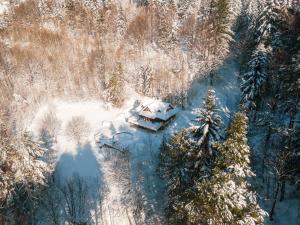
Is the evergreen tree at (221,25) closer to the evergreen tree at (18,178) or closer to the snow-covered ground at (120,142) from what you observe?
the snow-covered ground at (120,142)

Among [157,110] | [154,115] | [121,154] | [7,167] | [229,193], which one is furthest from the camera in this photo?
[157,110]

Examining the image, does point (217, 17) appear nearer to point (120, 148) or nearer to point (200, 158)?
point (120, 148)

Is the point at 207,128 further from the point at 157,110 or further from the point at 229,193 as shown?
the point at 157,110

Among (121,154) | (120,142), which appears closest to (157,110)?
(120,142)

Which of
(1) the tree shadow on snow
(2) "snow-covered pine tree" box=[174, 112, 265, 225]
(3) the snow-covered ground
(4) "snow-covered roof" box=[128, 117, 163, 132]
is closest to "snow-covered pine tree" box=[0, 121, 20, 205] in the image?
(1) the tree shadow on snow

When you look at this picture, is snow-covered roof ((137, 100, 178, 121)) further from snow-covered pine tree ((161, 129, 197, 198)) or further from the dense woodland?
snow-covered pine tree ((161, 129, 197, 198))
